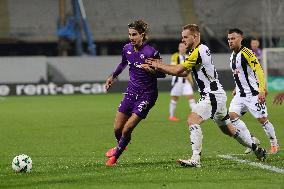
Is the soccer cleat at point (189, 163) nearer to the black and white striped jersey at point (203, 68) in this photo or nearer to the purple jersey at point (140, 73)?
the black and white striped jersey at point (203, 68)

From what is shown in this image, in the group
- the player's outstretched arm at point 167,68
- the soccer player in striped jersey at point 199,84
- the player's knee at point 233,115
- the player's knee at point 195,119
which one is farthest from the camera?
the player's knee at point 233,115

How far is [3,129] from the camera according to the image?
18109mm

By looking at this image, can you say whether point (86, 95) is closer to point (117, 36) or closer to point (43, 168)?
point (117, 36)

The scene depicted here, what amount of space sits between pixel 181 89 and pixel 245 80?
9160 mm

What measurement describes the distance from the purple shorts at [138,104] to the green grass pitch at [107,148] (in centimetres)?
77

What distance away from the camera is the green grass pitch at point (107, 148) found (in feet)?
29.3

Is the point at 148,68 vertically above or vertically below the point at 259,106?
above

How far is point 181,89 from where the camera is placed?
842 inches

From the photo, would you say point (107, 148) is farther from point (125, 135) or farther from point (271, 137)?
point (271, 137)

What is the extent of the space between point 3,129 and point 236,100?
7689 mm

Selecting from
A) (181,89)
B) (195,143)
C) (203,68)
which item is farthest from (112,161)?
(181,89)

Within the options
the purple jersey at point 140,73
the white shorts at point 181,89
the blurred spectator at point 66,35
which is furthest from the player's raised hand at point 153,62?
the blurred spectator at point 66,35

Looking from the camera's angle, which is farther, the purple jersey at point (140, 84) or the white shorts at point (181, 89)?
the white shorts at point (181, 89)

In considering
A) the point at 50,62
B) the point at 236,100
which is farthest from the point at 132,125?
the point at 50,62
